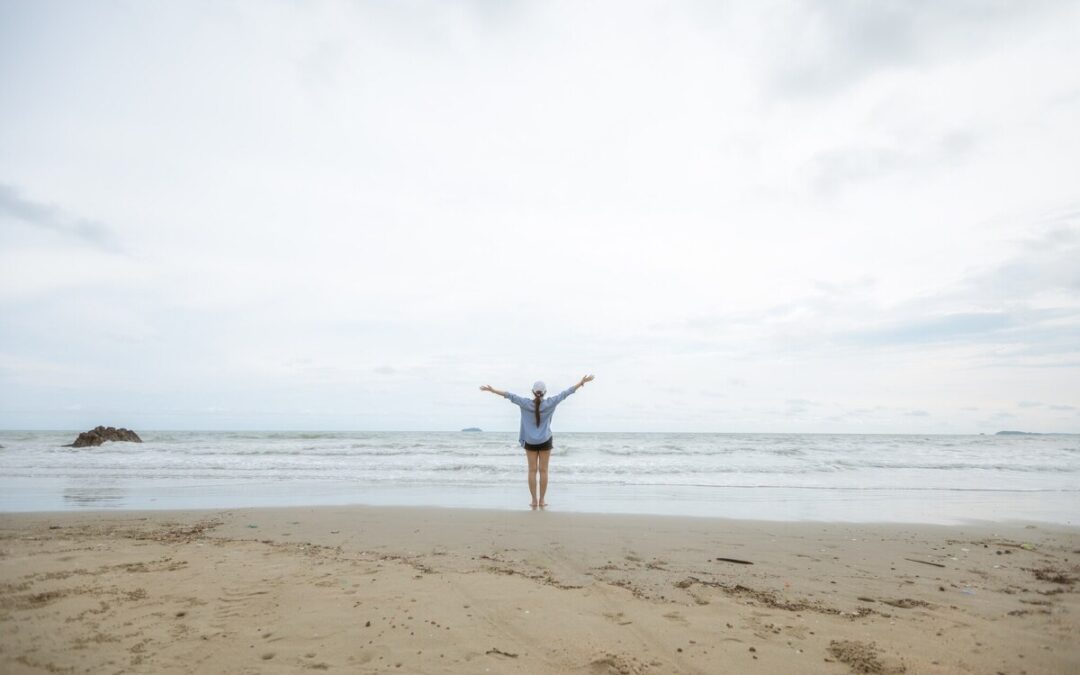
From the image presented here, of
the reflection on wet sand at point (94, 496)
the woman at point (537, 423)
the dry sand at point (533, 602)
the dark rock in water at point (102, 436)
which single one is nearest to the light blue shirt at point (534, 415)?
the woman at point (537, 423)

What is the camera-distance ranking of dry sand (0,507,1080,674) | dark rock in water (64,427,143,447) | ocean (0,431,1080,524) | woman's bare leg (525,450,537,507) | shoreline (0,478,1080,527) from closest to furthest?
1. dry sand (0,507,1080,674)
2. shoreline (0,478,1080,527)
3. woman's bare leg (525,450,537,507)
4. ocean (0,431,1080,524)
5. dark rock in water (64,427,143,447)

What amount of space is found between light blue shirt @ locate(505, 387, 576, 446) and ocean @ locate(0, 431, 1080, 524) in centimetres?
122

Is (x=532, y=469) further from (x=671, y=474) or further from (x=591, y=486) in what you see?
(x=671, y=474)

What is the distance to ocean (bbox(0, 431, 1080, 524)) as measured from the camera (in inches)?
386

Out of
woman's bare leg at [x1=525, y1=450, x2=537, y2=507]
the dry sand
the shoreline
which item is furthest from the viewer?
woman's bare leg at [x1=525, y1=450, x2=537, y2=507]

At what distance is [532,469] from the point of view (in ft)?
31.3

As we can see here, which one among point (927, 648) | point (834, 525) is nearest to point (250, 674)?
point (927, 648)

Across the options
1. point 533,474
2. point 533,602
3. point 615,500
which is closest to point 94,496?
point 533,474

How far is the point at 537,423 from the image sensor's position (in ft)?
31.2

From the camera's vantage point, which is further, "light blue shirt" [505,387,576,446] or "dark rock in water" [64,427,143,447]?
"dark rock in water" [64,427,143,447]

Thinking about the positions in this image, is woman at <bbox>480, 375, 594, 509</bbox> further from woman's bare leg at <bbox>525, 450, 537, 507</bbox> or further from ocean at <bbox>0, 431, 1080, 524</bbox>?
ocean at <bbox>0, 431, 1080, 524</bbox>

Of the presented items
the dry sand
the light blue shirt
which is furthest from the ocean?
the dry sand

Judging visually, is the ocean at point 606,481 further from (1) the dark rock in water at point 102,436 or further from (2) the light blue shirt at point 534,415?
(1) the dark rock in water at point 102,436

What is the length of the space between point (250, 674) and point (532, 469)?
6749 millimetres
